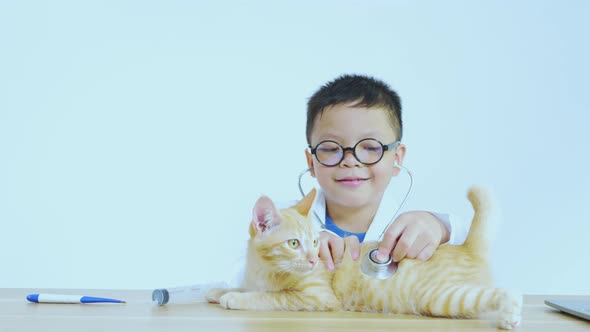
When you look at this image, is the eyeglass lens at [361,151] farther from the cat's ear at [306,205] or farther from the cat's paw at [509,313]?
the cat's paw at [509,313]

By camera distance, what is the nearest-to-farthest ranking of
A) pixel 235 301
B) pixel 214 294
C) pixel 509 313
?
pixel 509 313
pixel 235 301
pixel 214 294

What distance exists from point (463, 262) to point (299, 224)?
270 mm

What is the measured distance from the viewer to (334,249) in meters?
1.01

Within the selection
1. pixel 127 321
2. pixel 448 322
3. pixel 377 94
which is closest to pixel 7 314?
pixel 127 321

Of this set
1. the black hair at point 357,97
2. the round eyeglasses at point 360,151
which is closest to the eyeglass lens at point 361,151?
the round eyeglasses at point 360,151

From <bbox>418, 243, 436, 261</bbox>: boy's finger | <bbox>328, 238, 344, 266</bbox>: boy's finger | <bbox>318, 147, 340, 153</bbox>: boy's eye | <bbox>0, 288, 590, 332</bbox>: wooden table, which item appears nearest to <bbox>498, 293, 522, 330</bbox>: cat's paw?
<bbox>0, 288, 590, 332</bbox>: wooden table

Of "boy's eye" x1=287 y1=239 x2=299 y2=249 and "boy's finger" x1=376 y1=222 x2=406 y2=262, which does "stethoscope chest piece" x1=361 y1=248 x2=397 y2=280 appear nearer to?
"boy's finger" x1=376 y1=222 x2=406 y2=262

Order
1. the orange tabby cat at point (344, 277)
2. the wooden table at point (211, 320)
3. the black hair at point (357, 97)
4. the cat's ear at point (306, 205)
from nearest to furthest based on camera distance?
the wooden table at point (211, 320)
the orange tabby cat at point (344, 277)
the cat's ear at point (306, 205)
the black hair at point (357, 97)

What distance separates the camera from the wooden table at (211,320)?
2.53 feet

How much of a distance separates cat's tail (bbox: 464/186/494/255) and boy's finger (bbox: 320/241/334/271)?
0.22 metres

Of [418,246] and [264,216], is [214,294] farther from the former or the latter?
[418,246]

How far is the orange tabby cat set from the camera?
0.91 metres

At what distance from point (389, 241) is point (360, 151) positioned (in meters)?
0.18

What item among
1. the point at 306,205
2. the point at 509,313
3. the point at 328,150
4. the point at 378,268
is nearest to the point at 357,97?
the point at 328,150
